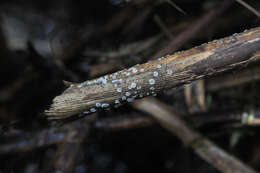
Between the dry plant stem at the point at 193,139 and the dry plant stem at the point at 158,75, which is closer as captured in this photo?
the dry plant stem at the point at 158,75

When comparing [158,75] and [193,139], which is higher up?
[158,75]

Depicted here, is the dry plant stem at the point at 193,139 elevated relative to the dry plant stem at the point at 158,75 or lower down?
lower down

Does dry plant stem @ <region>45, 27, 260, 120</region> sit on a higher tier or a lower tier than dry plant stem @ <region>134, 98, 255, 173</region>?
higher

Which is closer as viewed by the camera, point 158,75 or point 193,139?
point 158,75

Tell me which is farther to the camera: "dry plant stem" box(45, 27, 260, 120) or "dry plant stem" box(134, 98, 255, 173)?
"dry plant stem" box(134, 98, 255, 173)
